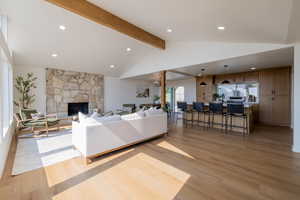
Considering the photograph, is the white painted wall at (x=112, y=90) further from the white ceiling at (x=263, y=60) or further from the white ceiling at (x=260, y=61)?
the white ceiling at (x=263, y=60)

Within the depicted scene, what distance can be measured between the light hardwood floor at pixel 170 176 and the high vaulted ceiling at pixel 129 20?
2467 mm

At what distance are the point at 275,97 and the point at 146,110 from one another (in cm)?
578

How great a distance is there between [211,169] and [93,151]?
7.37 ft

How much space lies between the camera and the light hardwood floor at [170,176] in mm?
1794

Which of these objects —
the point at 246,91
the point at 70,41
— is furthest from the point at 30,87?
the point at 246,91

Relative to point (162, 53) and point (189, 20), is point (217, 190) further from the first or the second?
point (162, 53)

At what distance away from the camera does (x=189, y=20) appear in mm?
2928

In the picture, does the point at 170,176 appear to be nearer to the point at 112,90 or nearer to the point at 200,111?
the point at 200,111

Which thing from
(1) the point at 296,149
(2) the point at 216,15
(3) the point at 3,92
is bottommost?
(1) the point at 296,149

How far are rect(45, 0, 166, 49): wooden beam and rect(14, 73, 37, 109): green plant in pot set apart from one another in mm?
4115

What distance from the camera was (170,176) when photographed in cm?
219

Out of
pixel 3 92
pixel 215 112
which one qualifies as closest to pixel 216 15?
pixel 215 112

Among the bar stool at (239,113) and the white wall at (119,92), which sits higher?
the white wall at (119,92)

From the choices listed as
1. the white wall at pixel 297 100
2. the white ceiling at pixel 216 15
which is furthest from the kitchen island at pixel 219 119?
the white ceiling at pixel 216 15
